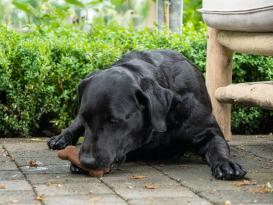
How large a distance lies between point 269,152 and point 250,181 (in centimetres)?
118

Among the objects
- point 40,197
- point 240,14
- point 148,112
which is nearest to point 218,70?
point 240,14

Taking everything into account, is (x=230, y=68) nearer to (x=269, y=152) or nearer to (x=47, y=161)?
(x=269, y=152)

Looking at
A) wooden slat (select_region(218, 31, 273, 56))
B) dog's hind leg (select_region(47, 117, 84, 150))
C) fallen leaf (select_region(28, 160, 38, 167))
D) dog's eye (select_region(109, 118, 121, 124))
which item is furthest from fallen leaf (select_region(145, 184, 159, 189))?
dog's hind leg (select_region(47, 117, 84, 150))

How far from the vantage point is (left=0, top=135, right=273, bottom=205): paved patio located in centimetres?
315

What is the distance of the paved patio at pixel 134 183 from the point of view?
124 inches

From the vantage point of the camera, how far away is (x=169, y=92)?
3.90 m

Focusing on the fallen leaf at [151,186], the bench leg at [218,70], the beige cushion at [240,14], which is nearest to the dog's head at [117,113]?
the fallen leaf at [151,186]

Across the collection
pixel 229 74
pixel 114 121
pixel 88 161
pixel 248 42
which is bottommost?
pixel 88 161

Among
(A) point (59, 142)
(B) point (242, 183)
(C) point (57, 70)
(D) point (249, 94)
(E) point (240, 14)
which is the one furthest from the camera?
(C) point (57, 70)

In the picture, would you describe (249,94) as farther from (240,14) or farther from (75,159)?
(75,159)

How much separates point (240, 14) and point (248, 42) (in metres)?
0.21

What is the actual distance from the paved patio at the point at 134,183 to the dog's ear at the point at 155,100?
11.1 inches

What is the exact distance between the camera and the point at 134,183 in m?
3.55

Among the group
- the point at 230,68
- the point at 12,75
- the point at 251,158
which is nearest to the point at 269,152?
the point at 251,158
